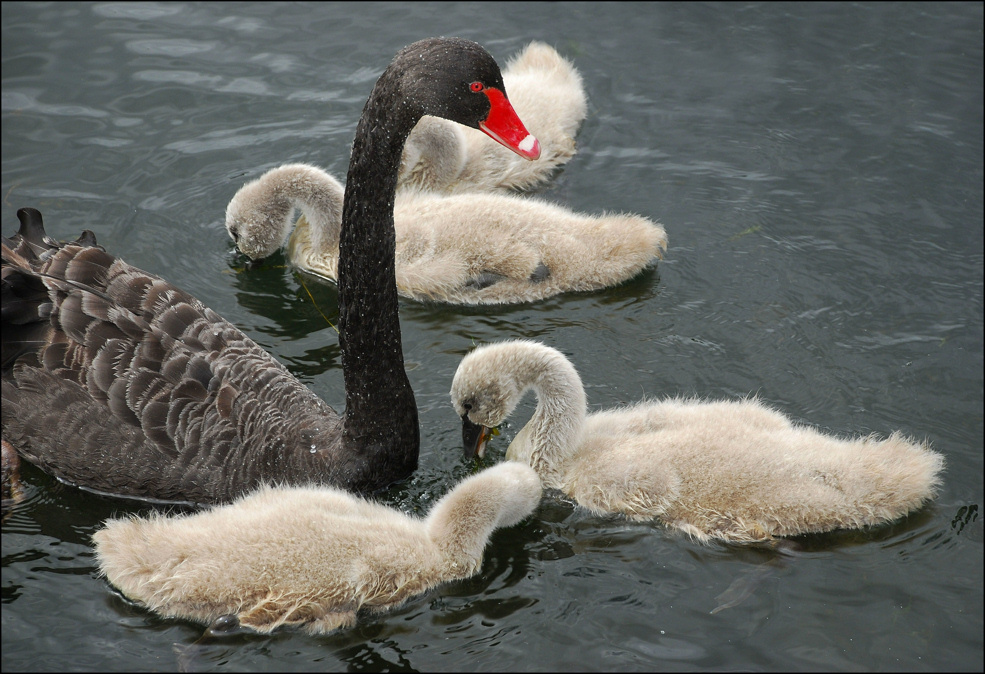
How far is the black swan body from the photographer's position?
166 inches

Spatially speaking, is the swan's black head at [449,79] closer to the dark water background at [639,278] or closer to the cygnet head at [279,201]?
the dark water background at [639,278]

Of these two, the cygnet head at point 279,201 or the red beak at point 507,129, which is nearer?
the red beak at point 507,129

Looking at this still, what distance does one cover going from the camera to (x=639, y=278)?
6090 mm

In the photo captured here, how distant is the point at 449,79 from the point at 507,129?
36cm

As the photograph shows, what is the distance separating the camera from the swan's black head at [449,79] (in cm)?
388

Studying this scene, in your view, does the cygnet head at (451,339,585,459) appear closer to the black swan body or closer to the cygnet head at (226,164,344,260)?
the black swan body

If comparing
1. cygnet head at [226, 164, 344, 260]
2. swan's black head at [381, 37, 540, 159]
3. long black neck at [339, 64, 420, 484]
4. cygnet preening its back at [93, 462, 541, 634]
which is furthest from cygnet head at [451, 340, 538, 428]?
cygnet head at [226, 164, 344, 260]

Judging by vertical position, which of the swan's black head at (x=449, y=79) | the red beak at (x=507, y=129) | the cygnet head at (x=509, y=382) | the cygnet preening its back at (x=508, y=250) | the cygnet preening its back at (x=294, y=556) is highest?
the swan's black head at (x=449, y=79)

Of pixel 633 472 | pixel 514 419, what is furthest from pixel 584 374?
pixel 633 472

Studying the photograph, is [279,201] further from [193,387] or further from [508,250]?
[193,387]

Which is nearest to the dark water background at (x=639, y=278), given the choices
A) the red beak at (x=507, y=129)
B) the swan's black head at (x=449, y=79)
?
the red beak at (x=507, y=129)

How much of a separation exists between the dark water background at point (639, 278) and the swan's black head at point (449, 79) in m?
1.74

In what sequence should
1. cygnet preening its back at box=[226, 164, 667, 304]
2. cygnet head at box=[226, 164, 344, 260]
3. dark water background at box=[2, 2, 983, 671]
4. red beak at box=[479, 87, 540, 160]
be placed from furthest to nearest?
cygnet head at box=[226, 164, 344, 260] → cygnet preening its back at box=[226, 164, 667, 304] → red beak at box=[479, 87, 540, 160] → dark water background at box=[2, 2, 983, 671]

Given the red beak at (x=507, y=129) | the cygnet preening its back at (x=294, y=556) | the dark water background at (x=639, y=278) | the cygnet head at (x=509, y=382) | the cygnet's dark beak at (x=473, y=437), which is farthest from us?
the cygnet's dark beak at (x=473, y=437)
